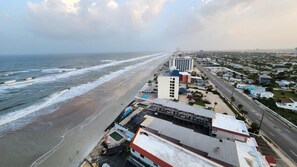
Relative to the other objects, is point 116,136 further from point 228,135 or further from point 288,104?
point 288,104

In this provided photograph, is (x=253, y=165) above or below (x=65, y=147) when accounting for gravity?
above

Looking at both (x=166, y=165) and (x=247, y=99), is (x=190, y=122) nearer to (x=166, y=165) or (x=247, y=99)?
(x=166, y=165)

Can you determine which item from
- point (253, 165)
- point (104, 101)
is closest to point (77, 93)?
point (104, 101)

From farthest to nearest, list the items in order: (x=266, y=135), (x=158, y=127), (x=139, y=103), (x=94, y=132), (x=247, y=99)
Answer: (x=247, y=99), (x=139, y=103), (x=94, y=132), (x=266, y=135), (x=158, y=127)

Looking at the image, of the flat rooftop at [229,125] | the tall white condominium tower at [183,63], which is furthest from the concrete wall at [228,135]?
the tall white condominium tower at [183,63]

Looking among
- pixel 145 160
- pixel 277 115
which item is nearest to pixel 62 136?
pixel 145 160

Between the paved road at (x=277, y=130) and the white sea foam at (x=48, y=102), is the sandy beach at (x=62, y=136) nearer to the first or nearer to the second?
the white sea foam at (x=48, y=102)
